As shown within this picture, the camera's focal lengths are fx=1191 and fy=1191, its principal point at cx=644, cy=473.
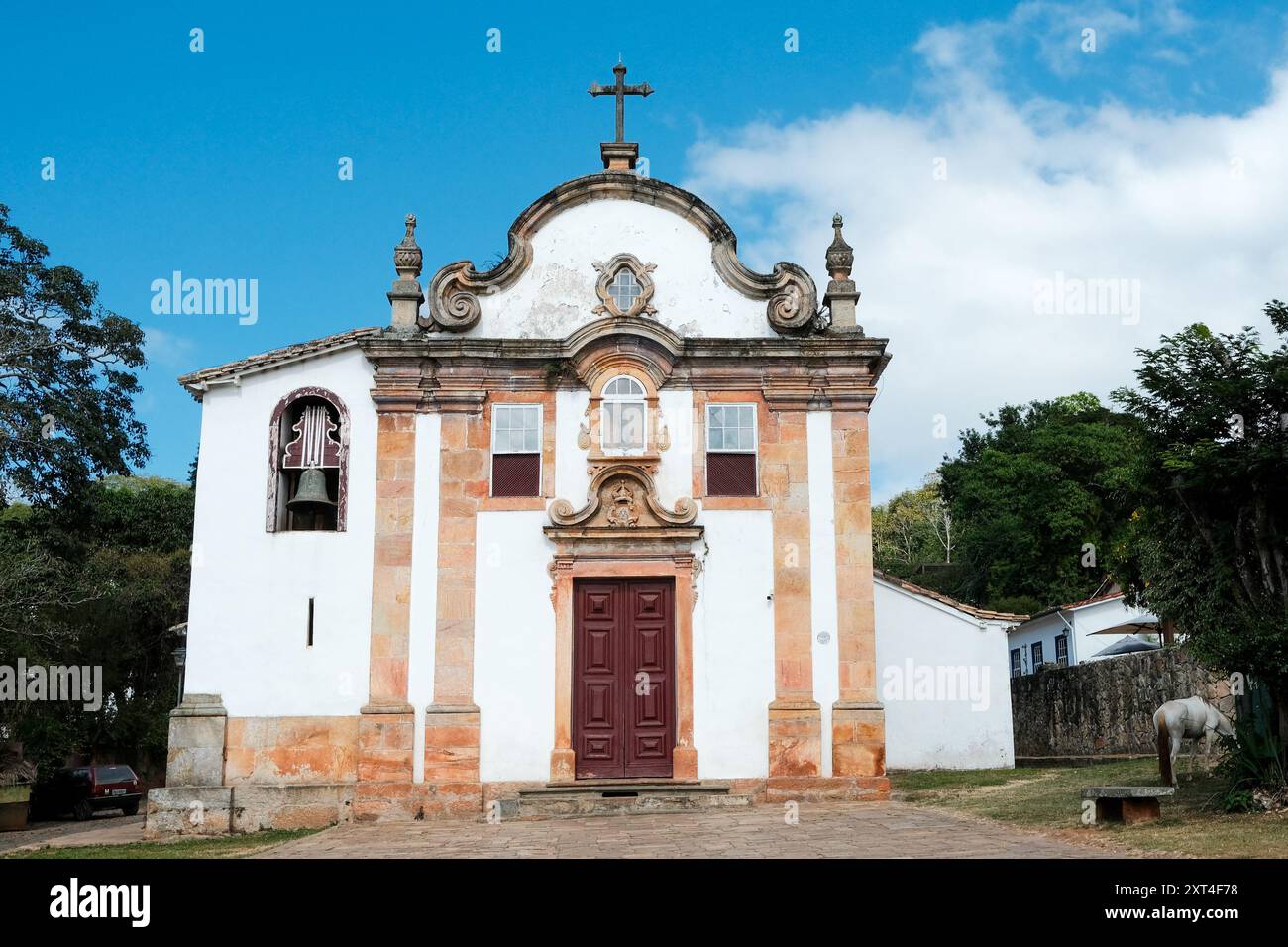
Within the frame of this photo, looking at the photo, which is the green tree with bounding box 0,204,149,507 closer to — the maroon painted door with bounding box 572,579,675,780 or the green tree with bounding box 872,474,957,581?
the maroon painted door with bounding box 572,579,675,780

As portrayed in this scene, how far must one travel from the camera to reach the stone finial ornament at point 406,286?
16500 millimetres

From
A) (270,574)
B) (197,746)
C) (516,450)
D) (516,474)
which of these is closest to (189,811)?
(197,746)

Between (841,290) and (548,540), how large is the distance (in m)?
5.36

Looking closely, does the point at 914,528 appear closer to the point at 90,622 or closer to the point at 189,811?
the point at 90,622

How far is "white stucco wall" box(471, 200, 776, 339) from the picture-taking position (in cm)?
1667

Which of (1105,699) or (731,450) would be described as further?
(1105,699)

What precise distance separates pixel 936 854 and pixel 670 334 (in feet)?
28.1

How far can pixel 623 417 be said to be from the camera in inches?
640

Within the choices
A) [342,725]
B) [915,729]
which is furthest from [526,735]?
[915,729]

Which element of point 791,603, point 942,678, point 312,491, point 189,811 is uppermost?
point 312,491

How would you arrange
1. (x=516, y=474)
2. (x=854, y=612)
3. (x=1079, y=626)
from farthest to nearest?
(x=1079, y=626), (x=516, y=474), (x=854, y=612)

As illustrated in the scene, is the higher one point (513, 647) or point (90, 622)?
point (90, 622)

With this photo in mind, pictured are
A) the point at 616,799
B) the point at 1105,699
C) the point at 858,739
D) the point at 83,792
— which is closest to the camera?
the point at 616,799

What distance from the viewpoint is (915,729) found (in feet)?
70.2
